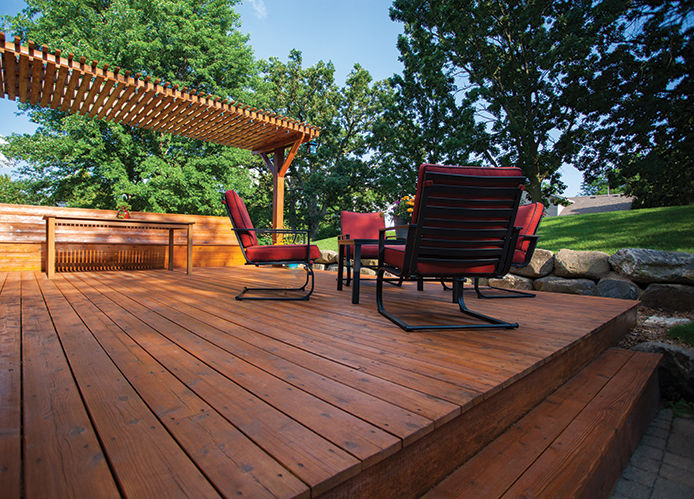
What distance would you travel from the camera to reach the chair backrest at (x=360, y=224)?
14.1ft

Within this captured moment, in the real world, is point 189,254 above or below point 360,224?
below

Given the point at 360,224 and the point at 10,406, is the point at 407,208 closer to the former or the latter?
the point at 360,224

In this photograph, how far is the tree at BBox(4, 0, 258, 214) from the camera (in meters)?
12.0

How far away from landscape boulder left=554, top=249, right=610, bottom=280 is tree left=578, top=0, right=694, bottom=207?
24.6ft

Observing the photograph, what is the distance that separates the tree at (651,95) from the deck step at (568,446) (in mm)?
10483

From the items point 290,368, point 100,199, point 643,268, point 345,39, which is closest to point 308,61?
point 345,39

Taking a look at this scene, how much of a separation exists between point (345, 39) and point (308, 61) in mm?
3871

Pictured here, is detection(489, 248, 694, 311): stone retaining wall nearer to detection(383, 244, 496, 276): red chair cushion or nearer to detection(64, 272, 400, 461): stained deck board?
detection(383, 244, 496, 276): red chair cushion

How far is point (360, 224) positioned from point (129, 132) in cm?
1251

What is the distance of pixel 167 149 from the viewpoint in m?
13.5

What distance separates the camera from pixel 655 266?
355 cm

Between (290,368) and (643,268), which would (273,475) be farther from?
(643,268)

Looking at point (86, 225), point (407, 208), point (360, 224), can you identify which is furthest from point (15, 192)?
point (360, 224)

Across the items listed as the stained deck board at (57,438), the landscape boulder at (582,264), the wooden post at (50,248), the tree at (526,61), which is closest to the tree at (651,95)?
the tree at (526,61)
